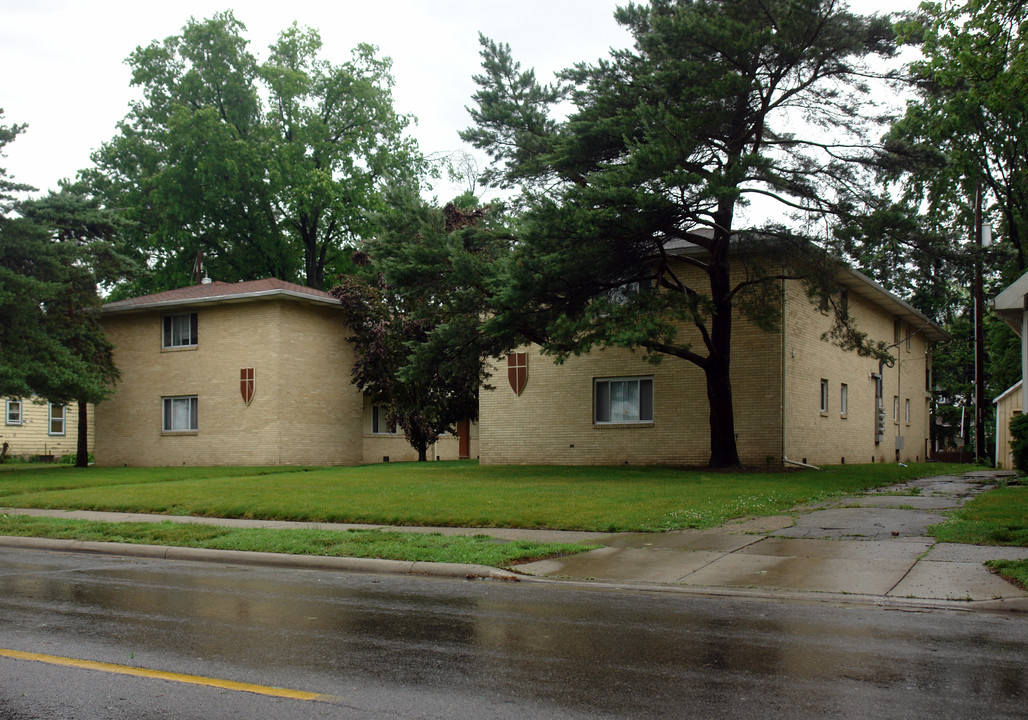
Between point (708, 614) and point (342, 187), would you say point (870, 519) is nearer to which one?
point (708, 614)

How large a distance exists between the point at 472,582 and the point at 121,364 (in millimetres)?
28577

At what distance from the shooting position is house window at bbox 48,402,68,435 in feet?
148

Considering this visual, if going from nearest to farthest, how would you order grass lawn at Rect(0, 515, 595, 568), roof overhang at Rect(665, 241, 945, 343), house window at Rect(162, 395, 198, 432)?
grass lawn at Rect(0, 515, 595, 568)
roof overhang at Rect(665, 241, 945, 343)
house window at Rect(162, 395, 198, 432)

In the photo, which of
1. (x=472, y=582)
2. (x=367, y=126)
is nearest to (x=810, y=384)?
(x=472, y=582)

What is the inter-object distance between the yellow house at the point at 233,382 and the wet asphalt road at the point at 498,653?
22659 mm

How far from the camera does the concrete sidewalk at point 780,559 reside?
8883mm

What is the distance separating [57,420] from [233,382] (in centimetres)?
1822

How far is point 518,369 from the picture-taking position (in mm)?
29547

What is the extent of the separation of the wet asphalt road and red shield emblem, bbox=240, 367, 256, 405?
22.6 m

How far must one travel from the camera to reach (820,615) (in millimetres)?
7918

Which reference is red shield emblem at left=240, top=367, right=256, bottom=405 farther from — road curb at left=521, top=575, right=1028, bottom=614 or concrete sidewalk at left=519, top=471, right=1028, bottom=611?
road curb at left=521, top=575, right=1028, bottom=614

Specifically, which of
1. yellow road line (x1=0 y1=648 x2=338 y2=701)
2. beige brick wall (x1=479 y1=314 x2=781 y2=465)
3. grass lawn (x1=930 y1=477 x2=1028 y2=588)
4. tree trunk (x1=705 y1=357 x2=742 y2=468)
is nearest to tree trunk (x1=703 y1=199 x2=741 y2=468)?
tree trunk (x1=705 y1=357 x2=742 y2=468)

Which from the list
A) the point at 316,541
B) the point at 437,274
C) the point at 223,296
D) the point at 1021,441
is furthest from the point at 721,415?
the point at 223,296

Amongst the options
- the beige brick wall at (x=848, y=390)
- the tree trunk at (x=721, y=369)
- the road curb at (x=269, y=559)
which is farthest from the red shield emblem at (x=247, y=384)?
the road curb at (x=269, y=559)
